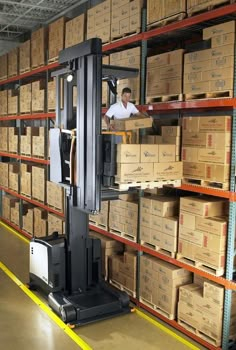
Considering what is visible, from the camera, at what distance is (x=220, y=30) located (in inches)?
194

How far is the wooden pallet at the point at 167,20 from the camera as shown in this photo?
213 inches

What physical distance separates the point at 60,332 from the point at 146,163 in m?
2.59

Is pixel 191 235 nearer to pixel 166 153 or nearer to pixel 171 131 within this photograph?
pixel 166 153

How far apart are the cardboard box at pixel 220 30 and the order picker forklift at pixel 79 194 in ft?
4.16

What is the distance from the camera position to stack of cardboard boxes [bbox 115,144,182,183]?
514cm

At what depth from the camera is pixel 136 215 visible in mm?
6438

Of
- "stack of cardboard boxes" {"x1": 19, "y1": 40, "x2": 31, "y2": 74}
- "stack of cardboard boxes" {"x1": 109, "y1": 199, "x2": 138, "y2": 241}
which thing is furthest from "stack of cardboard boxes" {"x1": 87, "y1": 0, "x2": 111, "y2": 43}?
"stack of cardboard boxes" {"x1": 19, "y1": 40, "x2": 31, "y2": 74}

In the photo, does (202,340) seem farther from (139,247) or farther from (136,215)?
(136,215)

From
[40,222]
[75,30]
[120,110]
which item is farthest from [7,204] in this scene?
[120,110]

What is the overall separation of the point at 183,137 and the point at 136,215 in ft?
5.08

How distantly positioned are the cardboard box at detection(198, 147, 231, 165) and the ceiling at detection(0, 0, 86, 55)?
615cm

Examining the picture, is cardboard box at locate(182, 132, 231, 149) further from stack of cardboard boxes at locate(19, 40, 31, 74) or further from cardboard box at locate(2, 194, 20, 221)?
cardboard box at locate(2, 194, 20, 221)

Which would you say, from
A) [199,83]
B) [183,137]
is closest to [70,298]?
[183,137]

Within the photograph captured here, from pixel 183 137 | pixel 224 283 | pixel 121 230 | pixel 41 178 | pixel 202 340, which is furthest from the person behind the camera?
pixel 41 178
